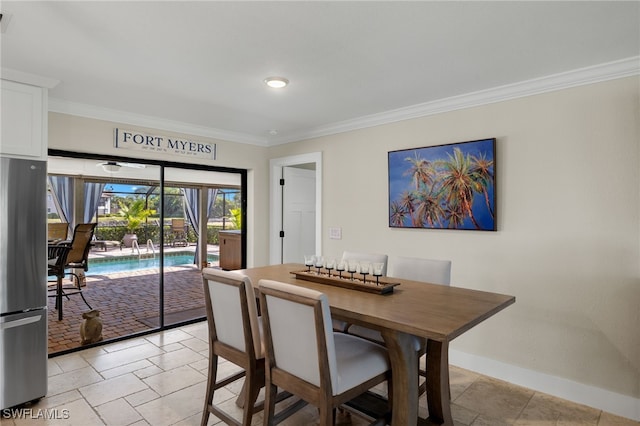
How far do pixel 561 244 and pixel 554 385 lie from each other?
1.10 m

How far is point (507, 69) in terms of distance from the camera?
8.48 feet

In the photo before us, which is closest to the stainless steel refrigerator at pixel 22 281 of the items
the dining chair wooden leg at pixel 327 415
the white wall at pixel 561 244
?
the dining chair wooden leg at pixel 327 415

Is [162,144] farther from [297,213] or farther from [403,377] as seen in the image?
[403,377]

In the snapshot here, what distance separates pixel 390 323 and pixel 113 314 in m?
4.09

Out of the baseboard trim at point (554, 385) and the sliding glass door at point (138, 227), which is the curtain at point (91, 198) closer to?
the sliding glass door at point (138, 227)

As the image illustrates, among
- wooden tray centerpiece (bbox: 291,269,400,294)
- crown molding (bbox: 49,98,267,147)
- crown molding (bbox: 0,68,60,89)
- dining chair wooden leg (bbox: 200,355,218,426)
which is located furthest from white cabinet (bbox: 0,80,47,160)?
wooden tray centerpiece (bbox: 291,269,400,294)

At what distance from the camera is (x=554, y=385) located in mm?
2729

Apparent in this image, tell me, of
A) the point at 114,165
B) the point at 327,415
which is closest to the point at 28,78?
the point at 114,165

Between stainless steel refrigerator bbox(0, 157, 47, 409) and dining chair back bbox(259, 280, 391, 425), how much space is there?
6.52 ft

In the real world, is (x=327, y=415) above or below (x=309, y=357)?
below

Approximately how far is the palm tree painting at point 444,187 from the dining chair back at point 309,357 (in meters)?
1.71

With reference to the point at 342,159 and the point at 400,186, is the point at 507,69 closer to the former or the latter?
the point at 400,186

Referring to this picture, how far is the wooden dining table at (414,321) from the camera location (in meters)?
1.59

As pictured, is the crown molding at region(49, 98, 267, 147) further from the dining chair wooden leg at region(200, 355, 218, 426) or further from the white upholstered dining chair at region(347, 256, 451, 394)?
the white upholstered dining chair at region(347, 256, 451, 394)
